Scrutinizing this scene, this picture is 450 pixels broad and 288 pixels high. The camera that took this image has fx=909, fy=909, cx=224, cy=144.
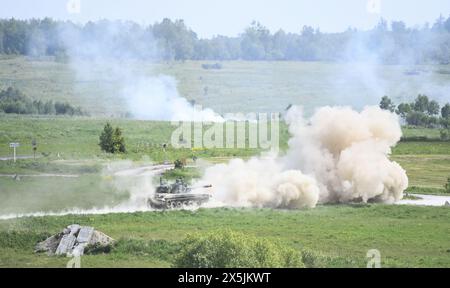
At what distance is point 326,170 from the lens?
39.3m

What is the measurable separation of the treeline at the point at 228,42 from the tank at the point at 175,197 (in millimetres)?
45006

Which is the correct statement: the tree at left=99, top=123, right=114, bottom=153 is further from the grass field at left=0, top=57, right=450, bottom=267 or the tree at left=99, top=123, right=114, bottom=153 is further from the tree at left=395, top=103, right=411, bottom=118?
the tree at left=395, top=103, right=411, bottom=118

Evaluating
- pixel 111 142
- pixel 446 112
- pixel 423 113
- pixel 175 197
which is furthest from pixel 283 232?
pixel 423 113

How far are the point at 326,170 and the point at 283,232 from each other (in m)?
9.01

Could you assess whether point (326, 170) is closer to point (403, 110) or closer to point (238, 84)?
point (403, 110)

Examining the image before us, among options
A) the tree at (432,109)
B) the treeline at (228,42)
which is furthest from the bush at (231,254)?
the treeline at (228,42)

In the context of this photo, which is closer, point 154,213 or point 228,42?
point 154,213

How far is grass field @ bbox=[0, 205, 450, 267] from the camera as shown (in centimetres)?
2708

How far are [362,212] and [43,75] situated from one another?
189ft

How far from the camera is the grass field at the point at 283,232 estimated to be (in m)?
27.1

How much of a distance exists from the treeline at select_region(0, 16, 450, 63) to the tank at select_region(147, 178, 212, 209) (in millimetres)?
45006

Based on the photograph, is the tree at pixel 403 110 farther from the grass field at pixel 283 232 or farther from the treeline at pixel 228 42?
the grass field at pixel 283 232

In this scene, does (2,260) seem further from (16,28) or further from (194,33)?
(194,33)
